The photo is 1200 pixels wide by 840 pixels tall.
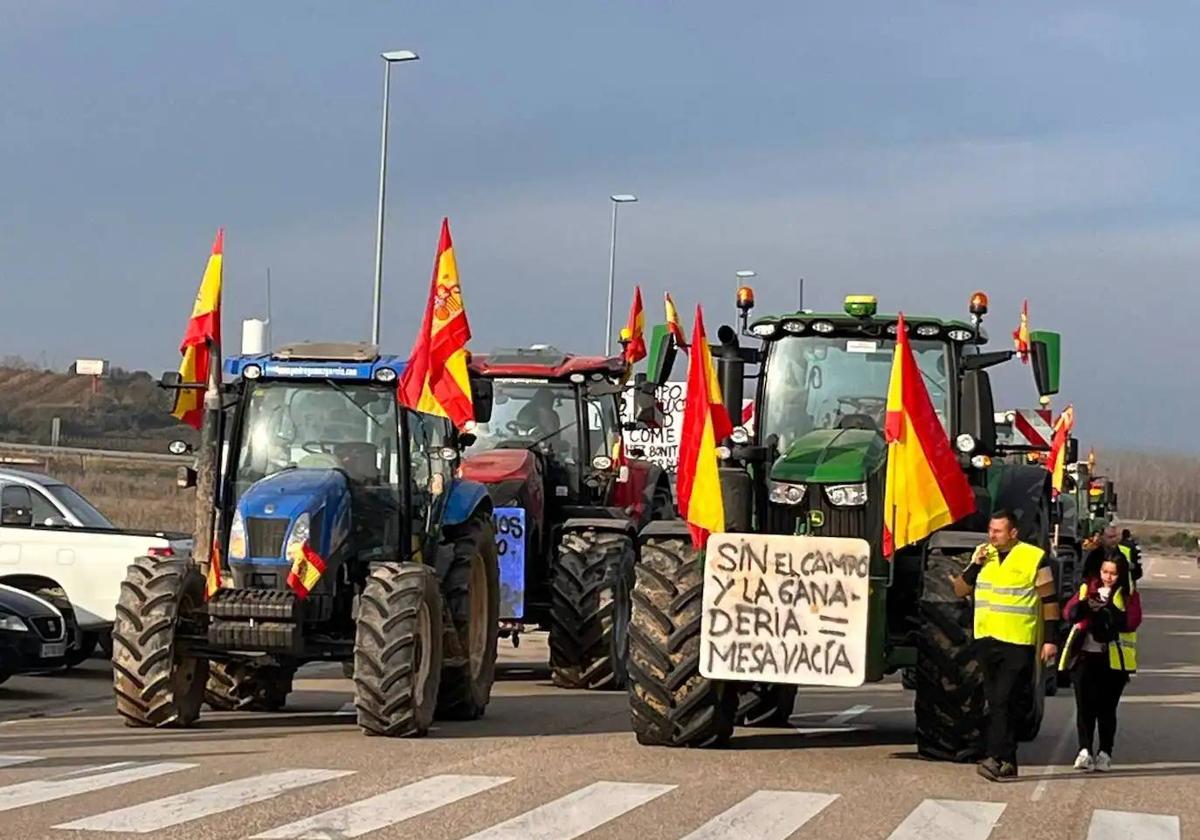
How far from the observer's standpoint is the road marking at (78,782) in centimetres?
1094

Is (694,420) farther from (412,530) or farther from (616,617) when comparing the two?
(616,617)

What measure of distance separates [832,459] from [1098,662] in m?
2.28

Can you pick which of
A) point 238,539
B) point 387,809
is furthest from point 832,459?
point 387,809

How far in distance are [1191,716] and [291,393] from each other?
8770 mm

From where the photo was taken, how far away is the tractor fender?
1622 cm

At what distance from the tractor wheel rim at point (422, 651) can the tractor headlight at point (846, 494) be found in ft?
9.64

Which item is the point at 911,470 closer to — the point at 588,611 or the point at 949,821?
the point at 949,821

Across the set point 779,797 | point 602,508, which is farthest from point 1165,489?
point 779,797

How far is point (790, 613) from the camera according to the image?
13.4 metres

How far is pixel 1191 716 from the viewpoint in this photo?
18469 mm

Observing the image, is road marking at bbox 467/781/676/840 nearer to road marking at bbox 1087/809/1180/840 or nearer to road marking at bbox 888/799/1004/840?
road marking at bbox 888/799/1004/840

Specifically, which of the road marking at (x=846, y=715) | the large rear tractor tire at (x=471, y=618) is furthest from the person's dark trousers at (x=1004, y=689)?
the large rear tractor tire at (x=471, y=618)

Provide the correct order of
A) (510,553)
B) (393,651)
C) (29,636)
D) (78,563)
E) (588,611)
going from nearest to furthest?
(393,651) < (29,636) < (588,611) < (510,553) < (78,563)

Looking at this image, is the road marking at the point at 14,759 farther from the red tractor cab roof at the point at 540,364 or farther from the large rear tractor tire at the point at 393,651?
the red tractor cab roof at the point at 540,364
